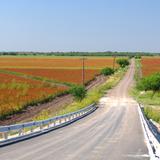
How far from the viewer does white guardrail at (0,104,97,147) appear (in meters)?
24.6

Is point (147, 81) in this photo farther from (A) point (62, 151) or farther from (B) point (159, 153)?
(B) point (159, 153)

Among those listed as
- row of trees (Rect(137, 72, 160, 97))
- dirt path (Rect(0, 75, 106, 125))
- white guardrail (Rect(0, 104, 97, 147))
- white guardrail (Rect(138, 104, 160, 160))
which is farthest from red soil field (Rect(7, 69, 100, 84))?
white guardrail (Rect(138, 104, 160, 160))

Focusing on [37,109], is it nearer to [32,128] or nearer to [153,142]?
[32,128]

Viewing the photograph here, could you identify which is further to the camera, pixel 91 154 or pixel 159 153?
pixel 91 154

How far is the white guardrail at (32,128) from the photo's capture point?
80.7 feet

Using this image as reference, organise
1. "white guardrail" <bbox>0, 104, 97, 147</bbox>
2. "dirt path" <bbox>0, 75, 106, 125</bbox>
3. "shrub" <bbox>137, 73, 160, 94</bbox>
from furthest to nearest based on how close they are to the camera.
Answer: "shrub" <bbox>137, 73, 160, 94</bbox> < "dirt path" <bbox>0, 75, 106, 125</bbox> < "white guardrail" <bbox>0, 104, 97, 147</bbox>

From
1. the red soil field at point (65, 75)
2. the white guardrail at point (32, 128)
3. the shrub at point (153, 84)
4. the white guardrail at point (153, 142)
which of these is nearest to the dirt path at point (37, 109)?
the white guardrail at point (32, 128)

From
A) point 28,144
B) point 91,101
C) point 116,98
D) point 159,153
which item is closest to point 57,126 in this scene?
point 28,144

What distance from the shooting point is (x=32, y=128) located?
3034 centimetres

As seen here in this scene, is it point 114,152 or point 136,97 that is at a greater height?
point 114,152

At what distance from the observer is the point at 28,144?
23.0 metres

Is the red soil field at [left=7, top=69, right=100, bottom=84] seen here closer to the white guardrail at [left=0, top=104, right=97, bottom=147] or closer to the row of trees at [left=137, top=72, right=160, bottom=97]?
the row of trees at [left=137, top=72, right=160, bottom=97]

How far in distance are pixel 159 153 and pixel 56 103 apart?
54.2 metres

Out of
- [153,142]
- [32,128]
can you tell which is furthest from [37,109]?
[153,142]
